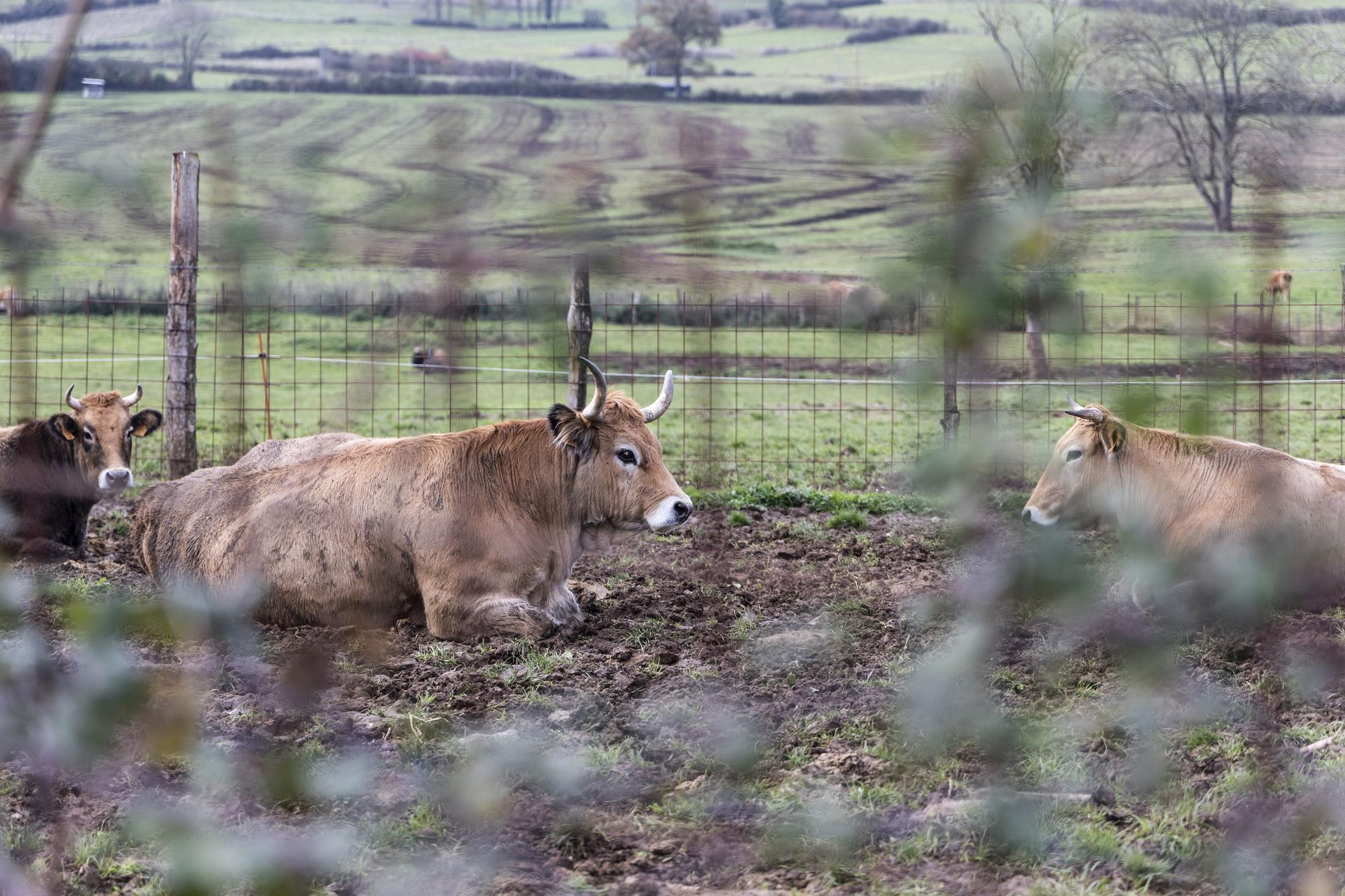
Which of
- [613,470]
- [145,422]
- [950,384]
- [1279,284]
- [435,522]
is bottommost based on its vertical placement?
[435,522]

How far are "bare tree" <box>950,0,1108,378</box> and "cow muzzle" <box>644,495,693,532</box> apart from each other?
5.41 metres

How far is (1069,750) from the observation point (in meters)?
4.10

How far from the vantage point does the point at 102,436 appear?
8258 mm

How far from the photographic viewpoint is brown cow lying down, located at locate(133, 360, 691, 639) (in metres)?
6.23

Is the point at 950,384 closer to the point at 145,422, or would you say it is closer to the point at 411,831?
the point at 411,831

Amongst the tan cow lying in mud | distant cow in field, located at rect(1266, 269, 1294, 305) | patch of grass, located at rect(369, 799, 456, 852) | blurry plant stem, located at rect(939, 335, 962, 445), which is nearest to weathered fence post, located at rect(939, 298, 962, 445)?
blurry plant stem, located at rect(939, 335, 962, 445)

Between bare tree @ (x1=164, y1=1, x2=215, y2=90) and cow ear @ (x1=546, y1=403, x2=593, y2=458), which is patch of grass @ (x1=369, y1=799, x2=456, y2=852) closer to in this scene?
bare tree @ (x1=164, y1=1, x2=215, y2=90)

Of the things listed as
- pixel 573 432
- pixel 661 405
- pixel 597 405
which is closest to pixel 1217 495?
pixel 661 405

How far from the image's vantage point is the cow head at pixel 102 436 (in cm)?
802

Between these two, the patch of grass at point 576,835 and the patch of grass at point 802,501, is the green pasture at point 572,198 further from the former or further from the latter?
the patch of grass at point 802,501

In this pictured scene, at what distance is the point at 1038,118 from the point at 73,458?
330 inches

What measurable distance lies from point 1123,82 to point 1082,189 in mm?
94

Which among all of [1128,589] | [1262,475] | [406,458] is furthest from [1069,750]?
[406,458]

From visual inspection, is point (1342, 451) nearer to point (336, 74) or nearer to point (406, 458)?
point (406, 458)
